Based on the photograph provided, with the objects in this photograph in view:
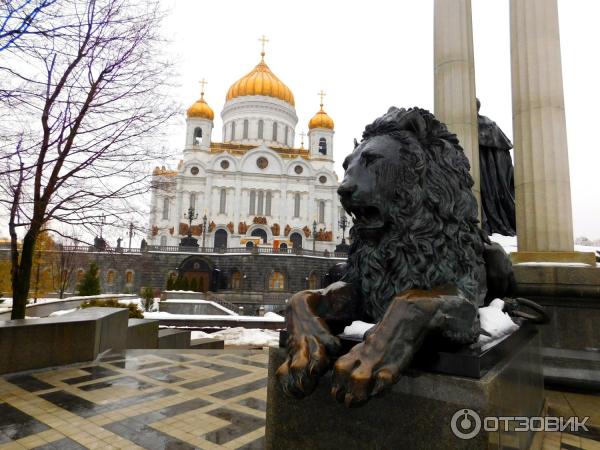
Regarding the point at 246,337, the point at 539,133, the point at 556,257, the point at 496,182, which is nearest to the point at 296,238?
the point at 246,337

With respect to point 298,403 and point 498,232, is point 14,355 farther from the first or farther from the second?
point 498,232

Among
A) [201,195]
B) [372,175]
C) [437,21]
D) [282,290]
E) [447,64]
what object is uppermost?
[201,195]

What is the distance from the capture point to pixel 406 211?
2.27m

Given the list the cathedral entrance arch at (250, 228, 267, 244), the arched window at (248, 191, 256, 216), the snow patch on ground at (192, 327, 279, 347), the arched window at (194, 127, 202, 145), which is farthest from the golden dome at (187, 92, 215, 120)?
the snow patch on ground at (192, 327, 279, 347)

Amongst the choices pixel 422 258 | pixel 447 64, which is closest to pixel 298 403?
pixel 422 258

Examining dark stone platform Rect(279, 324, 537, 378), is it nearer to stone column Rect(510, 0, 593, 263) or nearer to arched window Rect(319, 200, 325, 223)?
stone column Rect(510, 0, 593, 263)

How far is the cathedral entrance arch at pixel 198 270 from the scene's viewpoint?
115 ft

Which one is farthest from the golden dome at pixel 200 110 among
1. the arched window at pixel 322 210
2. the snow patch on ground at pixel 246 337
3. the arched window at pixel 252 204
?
the snow patch on ground at pixel 246 337

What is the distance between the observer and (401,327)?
1.71 metres

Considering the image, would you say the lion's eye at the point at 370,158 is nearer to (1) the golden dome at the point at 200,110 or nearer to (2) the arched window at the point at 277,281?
(2) the arched window at the point at 277,281

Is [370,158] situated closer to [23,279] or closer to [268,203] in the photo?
[23,279]

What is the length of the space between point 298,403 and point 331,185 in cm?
5276

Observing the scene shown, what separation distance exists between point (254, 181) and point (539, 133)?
155 ft

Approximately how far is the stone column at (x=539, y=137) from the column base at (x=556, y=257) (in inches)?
0.5
